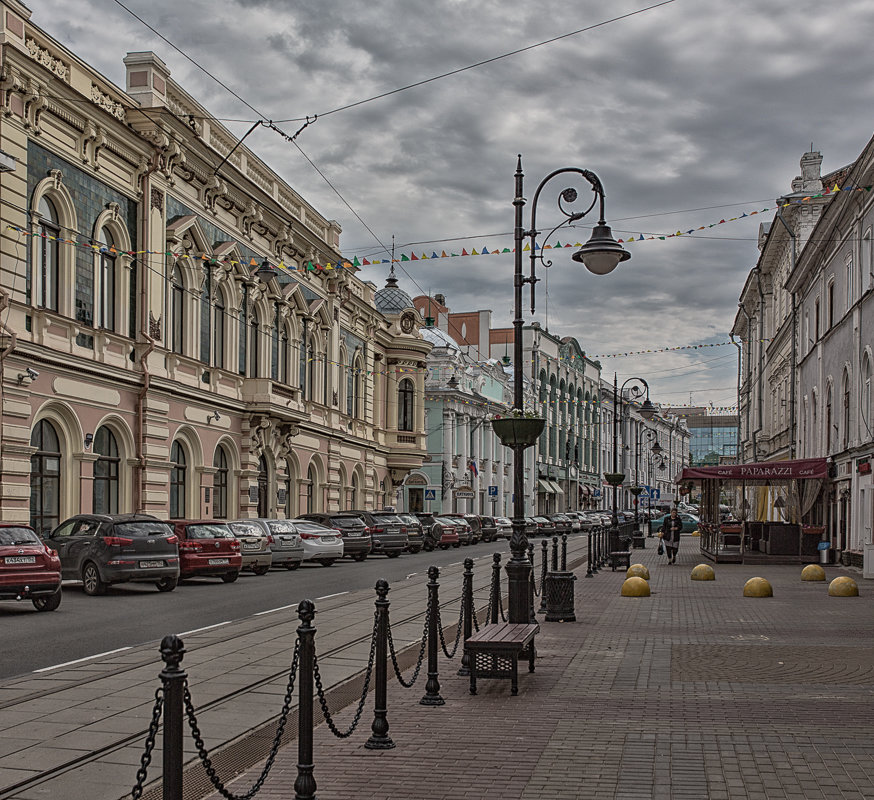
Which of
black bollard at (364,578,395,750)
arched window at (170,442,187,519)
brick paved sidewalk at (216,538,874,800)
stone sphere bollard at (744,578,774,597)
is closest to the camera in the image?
brick paved sidewalk at (216,538,874,800)

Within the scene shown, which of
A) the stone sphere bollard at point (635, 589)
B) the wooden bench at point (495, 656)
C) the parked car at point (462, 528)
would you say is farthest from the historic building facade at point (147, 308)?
the wooden bench at point (495, 656)

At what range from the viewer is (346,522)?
34938mm

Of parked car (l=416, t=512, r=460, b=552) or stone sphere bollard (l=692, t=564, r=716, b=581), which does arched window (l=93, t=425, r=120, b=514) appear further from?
parked car (l=416, t=512, r=460, b=552)

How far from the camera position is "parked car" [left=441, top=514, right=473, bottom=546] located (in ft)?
165

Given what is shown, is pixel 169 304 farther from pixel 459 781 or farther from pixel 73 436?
pixel 459 781

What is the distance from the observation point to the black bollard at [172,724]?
476 centimetres

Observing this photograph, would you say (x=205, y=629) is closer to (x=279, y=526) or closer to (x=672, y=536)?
(x=279, y=526)

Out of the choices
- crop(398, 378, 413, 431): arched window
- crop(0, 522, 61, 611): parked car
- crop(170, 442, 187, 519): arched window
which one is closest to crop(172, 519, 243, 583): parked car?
crop(0, 522, 61, 611): parked car

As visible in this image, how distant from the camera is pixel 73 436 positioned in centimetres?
2584

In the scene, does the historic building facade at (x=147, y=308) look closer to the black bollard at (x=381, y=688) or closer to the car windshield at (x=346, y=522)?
the car windshield at (x=346, y=522)

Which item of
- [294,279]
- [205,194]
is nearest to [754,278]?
[294,279]

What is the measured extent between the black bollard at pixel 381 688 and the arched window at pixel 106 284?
20435 millimetres

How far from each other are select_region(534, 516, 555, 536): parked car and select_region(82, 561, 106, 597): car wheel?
158 ft

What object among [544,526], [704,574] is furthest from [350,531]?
[544,526]
